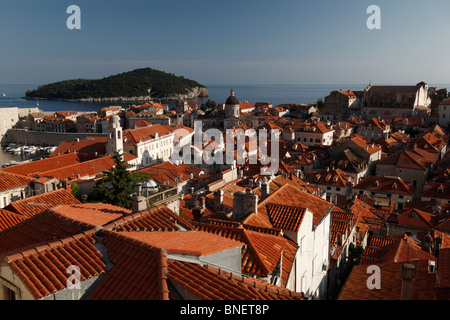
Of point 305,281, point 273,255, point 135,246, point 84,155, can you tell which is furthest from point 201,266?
point 84,155

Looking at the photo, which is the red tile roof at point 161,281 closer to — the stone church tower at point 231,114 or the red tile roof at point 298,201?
the red tile roof at point 298,201

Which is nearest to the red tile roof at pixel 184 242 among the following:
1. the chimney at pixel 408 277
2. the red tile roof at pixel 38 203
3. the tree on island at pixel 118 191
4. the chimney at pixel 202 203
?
the chimney at pixel 408 277

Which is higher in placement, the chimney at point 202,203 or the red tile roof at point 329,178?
the chimney at point 202,203

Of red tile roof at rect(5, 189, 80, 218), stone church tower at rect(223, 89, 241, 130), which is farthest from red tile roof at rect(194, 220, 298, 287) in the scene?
stone church tower at rect(223, 89, 241, 130)

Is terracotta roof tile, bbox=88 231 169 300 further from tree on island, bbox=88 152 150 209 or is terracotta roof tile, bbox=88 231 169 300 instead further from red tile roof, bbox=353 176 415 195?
red tile roof, bbox=353 176 415 195

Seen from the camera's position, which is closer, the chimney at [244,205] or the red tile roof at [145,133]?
the chimney at [244,205]

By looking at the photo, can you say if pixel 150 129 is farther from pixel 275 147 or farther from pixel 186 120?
pixel 186 120

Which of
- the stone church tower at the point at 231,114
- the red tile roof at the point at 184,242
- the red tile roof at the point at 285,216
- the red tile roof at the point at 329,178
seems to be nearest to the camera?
the red tile roof at the point at 184,242
